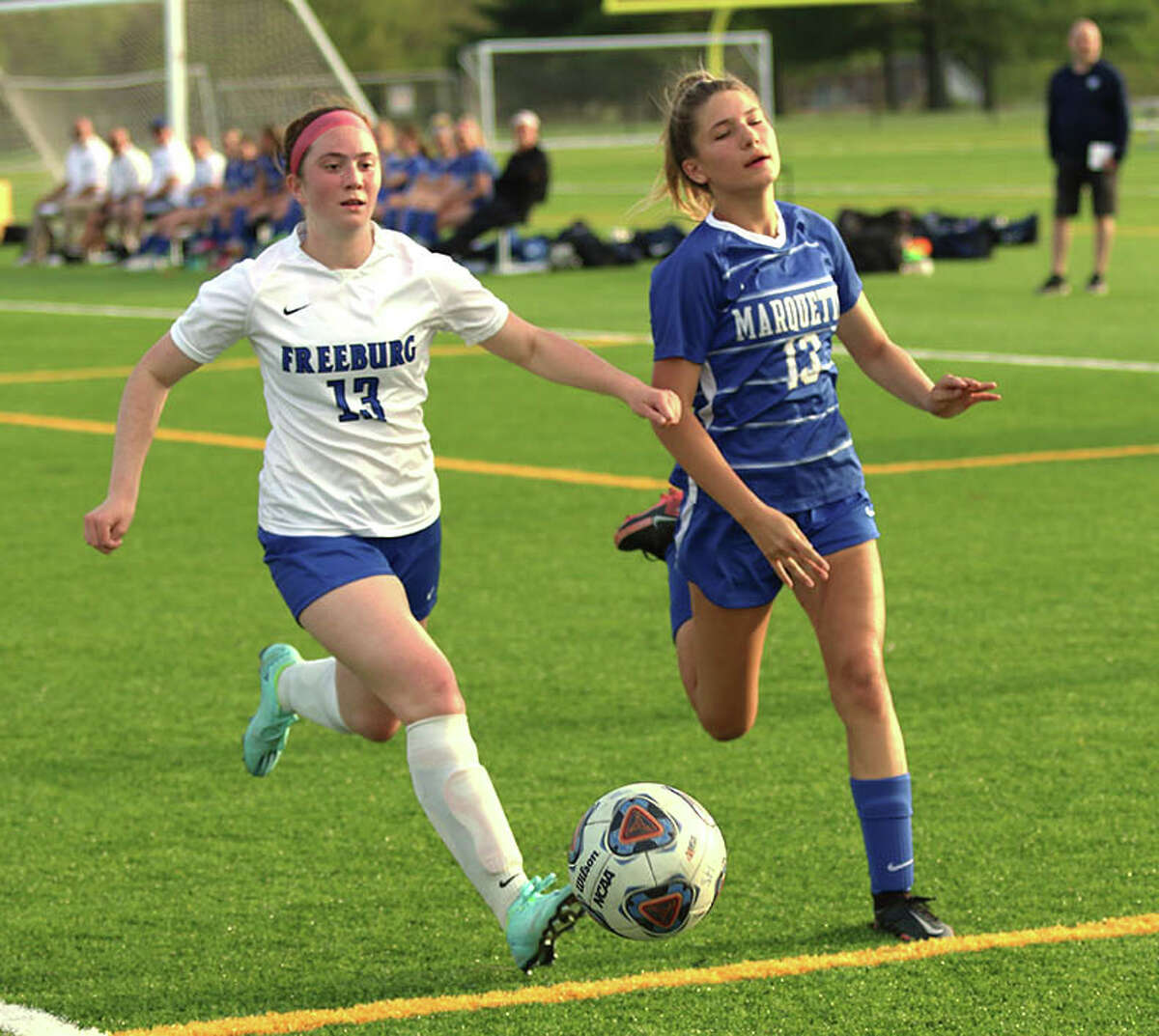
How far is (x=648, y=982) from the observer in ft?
14.6

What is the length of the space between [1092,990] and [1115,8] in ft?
324

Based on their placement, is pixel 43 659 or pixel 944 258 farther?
pixel 944 258

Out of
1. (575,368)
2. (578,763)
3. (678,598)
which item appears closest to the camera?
(575,368)

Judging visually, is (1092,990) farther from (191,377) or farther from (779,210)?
(191,377)

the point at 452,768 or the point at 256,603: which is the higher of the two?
the point at 452,768

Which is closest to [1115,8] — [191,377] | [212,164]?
[212,164]

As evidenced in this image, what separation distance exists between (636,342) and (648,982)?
43.0ft

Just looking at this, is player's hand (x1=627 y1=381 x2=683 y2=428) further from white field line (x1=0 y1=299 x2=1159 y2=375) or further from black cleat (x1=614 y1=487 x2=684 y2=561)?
white field line (x1=0 y1=299 x2=1159 y2=375)

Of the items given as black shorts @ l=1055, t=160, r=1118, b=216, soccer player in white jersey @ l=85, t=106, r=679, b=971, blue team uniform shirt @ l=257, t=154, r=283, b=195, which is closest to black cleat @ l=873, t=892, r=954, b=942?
soccer player in white jersey @ l=85, t=106, r=679, b=971

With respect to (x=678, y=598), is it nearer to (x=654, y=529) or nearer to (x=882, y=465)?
(x=654, y=529)

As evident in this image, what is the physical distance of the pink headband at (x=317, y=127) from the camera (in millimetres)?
4898

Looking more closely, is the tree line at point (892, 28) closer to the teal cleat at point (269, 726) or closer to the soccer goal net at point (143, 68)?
the soccer goal net at point (143, 68)

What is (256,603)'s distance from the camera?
8.52 metres

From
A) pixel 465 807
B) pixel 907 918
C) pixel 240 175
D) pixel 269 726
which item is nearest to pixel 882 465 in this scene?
pixel 269 726
